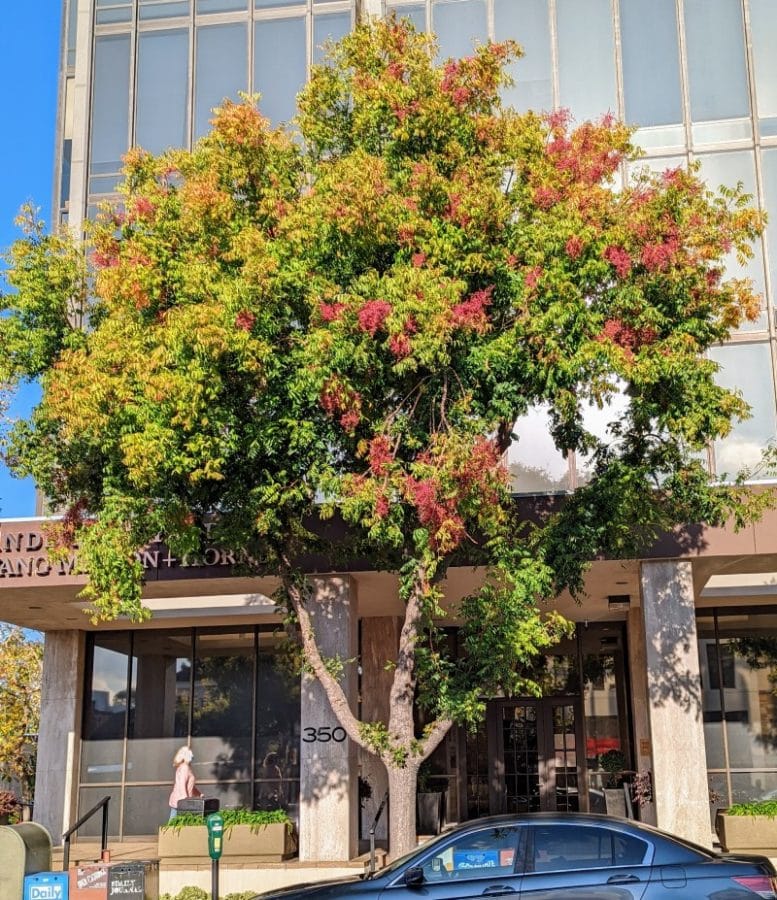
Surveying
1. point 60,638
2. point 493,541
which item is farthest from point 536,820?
point 60,638

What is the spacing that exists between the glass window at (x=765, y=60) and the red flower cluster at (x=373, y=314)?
1313cm

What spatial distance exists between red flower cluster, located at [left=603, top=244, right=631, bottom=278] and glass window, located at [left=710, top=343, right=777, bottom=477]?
8226mm

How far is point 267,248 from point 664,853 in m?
7.30

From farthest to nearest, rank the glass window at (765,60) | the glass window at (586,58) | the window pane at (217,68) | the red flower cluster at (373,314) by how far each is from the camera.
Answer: the window pane at (217,68) → the glass window at (586,58) → the glass window at (765,60) → the red flower cluster at (373,314)

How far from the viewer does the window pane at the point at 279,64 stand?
922 inches

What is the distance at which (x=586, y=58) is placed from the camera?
75.0 ft

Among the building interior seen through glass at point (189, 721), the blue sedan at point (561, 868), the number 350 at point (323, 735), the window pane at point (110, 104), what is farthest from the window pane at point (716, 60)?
Result: the blue sedan at point (561, 868)

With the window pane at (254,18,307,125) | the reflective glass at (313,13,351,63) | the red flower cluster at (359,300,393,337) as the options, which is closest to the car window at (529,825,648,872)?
the red flower cluster at (359,300,393,337)

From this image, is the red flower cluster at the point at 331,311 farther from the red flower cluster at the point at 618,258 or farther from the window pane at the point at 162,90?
the window pane at the point at 162,90

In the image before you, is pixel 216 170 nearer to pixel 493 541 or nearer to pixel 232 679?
pixel 493 541

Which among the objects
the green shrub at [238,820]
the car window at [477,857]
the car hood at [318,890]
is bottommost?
the car hood at [318,890]

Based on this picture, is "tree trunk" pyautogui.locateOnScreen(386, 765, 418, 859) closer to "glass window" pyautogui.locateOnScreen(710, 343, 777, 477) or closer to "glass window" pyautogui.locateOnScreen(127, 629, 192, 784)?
"glass window" pyautogui.locateOnScreen(710, 343, 777, 477)

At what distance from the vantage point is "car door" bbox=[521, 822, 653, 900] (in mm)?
9477

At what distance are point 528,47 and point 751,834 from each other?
1523 cm
